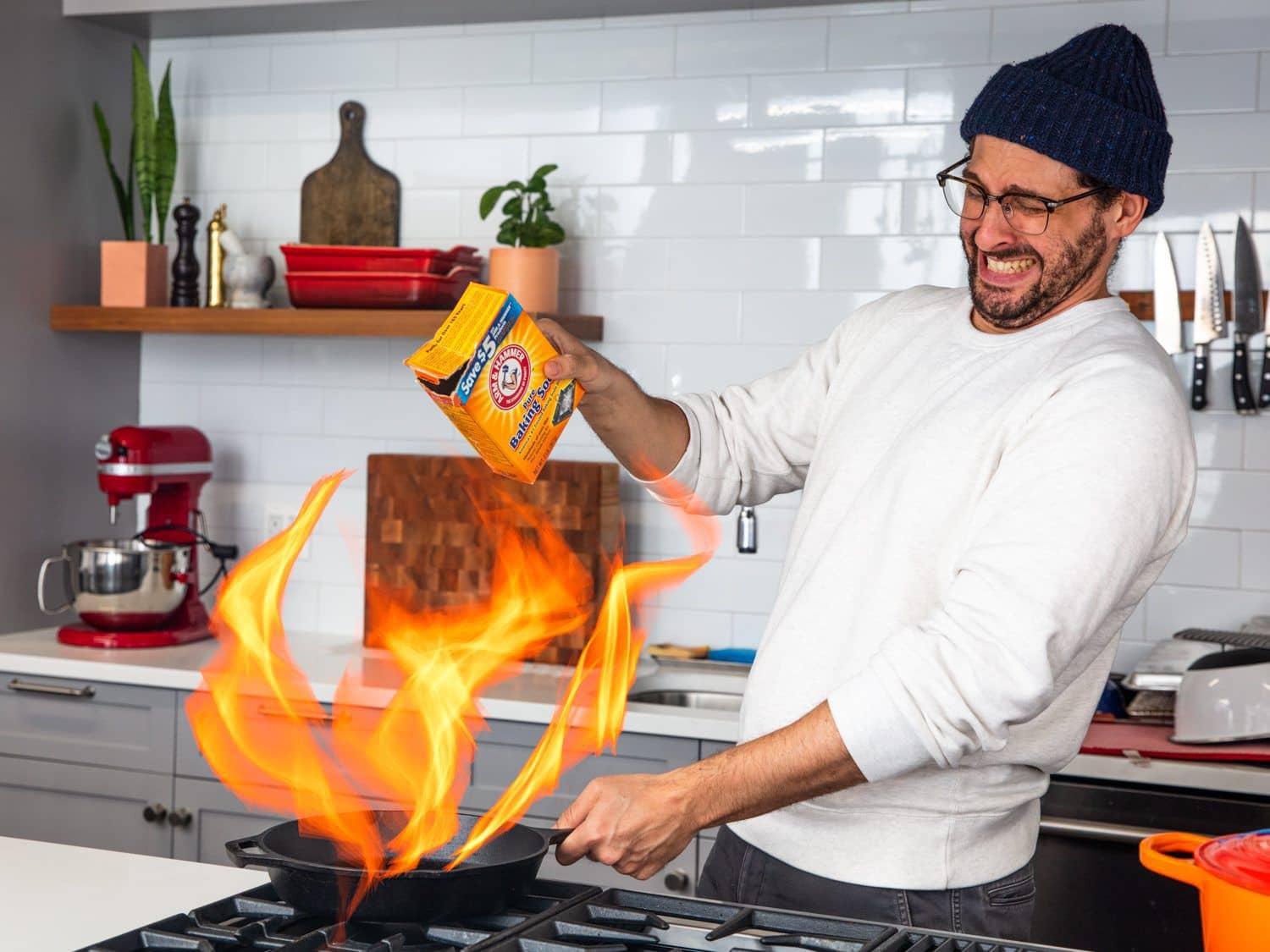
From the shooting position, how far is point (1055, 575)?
1391 millimetres

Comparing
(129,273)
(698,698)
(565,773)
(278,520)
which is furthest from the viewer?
(278,520)

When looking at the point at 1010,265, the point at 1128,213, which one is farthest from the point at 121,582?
the point at 1128,213

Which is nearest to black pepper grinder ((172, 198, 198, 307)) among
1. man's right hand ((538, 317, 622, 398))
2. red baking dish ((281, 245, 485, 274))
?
red baking dish ((281, 245, 485, 274))

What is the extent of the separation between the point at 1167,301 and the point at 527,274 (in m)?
1.29

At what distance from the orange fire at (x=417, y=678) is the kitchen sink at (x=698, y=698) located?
0.44 feet

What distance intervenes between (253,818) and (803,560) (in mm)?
1604

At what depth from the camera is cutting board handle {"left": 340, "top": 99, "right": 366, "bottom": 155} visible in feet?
11.1

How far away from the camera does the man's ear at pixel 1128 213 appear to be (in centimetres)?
164

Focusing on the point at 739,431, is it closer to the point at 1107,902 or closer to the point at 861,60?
the point at 1107,902

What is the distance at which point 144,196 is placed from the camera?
339cm

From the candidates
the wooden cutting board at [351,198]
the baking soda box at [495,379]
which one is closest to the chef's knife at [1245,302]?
the baking soda box at [495,379]

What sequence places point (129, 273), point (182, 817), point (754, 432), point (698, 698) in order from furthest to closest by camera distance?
point (129, 273) < point (698, 698) < point (182, 817) < point (754, 432)

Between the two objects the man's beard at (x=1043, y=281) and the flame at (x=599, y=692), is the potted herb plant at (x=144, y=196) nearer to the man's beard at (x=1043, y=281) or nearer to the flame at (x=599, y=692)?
the flame at (x=599, y=692)

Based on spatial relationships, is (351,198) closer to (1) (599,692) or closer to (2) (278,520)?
(2) (278,520)
